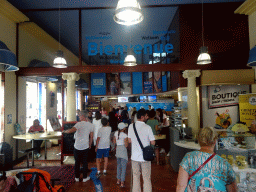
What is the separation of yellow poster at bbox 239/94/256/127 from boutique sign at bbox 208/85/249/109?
687mm

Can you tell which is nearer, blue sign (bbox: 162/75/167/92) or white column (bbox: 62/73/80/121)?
white column (bbox: 62/73/80/121)

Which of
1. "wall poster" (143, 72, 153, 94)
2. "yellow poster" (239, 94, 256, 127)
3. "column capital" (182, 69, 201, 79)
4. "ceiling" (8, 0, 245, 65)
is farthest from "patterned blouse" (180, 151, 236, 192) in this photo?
"wall poster" (143, 72, 153, 94)

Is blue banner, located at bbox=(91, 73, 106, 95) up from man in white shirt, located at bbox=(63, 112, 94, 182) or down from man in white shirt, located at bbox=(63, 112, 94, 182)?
up

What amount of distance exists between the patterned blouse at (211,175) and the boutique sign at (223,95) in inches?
233

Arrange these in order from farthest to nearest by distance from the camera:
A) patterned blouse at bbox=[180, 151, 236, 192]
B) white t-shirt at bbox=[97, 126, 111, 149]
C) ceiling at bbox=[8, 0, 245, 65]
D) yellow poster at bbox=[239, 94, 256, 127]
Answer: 1. ceiling at bbox=[8, 0, 245, 65]
2. yellow poster at bbox=[239, 94, 256, 127]
3. white t-shirt at bbox=[97, 126, 111, 149]
4. patterned blouse at bbox=[180, 151, 236, 192]

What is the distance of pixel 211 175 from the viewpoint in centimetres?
186

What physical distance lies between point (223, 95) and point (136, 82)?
17.6 feet

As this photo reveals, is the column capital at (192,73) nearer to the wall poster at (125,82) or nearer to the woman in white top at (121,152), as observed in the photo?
the woman in white top at (121,152)

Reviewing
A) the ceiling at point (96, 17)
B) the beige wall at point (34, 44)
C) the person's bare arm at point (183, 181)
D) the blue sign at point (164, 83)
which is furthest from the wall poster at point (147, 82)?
the person's bare arm at point (183, 181)

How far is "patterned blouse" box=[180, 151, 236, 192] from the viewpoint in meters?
1.85

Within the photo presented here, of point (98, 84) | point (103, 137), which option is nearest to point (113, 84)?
point (98, 84)

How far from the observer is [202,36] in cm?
755

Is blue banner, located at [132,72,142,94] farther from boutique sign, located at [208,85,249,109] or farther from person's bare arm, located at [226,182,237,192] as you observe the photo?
person's bare arm, located at [226,182,237,192]

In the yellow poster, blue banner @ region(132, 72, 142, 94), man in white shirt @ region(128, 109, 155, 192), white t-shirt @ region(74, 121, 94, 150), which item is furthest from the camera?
blue banner @ region(132, 72, 142, 94)
